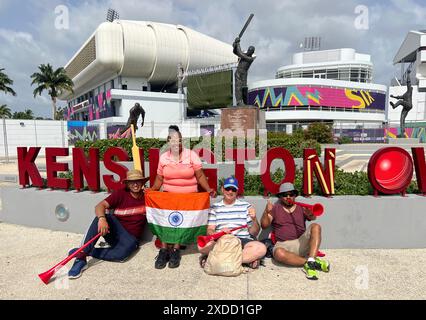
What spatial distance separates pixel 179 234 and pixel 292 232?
1521 mm

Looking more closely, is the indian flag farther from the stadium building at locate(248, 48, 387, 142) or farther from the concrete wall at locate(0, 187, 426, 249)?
the stadium building at locate(248, 48, 387, 142)

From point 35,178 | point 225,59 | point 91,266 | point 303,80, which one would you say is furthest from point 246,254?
point 225,59

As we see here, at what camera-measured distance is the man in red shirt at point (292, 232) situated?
364 centimetres

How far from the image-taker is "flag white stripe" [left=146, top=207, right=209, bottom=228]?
155 inches

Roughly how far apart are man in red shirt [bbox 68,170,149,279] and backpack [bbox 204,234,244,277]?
123 centimetres

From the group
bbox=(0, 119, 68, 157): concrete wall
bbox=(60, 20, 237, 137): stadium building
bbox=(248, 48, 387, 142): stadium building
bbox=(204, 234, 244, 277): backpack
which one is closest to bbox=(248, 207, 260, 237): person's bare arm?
bbox=(204, 234, 244, 277): backpack

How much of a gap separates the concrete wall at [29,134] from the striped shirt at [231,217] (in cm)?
2115

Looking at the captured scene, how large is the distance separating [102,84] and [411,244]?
177 ft

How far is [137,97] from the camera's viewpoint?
45.1 meters

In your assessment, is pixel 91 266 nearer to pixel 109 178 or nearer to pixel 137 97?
pixel 109 178

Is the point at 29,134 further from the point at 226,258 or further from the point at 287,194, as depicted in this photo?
the point at 287,194

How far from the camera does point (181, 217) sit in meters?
3.95

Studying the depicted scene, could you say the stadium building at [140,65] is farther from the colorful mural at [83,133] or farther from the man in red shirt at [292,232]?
the man in red shirt at [292,232]

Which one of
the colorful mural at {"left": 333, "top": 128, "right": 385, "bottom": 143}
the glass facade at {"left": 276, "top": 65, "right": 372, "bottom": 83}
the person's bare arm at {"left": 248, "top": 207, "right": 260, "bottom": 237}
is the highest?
the glass facade at {"left": 276, "top": 65, "right": 372, "bottom": 83}
